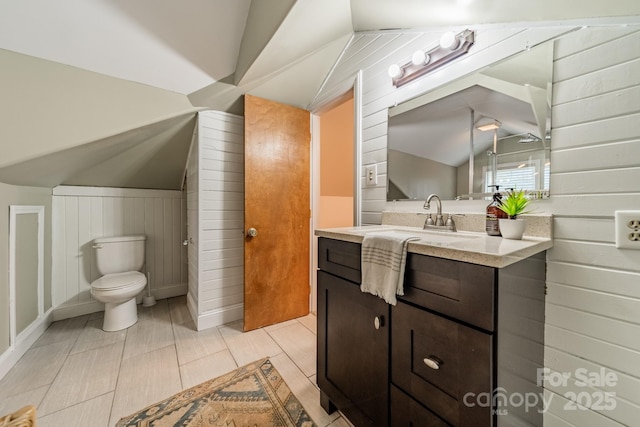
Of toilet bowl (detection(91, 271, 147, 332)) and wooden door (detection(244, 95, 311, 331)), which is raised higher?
wooden door (detection(244, 95, 311, 331))

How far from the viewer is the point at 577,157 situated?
0.85 m

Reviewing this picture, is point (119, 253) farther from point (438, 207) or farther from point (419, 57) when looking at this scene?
point (419, 57)

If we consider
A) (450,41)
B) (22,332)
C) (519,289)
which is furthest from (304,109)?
(22,332)

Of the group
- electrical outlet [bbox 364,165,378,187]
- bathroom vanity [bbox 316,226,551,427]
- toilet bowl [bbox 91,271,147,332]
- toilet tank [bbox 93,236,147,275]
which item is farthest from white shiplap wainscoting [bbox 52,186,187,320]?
bathroom vanity [bbox 316,226,551,427]

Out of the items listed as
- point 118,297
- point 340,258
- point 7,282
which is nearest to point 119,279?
point 118,297

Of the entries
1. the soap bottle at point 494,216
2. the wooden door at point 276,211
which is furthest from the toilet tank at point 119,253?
the soap bottle at point 494,216

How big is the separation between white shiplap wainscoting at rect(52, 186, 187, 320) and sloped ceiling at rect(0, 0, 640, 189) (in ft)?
1.43

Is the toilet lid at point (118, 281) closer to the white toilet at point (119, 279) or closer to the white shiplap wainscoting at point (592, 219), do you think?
the white toilet at point (119, 279)

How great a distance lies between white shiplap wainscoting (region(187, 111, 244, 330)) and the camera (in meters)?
2.02

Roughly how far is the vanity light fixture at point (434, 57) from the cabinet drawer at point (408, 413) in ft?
4.92

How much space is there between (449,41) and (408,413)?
5.21 feet

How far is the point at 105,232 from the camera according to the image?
238cm

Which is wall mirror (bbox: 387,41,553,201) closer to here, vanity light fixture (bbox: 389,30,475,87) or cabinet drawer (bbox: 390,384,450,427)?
vanity light fixture (bbox: 389,30,475,87)

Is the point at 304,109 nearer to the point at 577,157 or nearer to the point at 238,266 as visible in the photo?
the point at 238,266
